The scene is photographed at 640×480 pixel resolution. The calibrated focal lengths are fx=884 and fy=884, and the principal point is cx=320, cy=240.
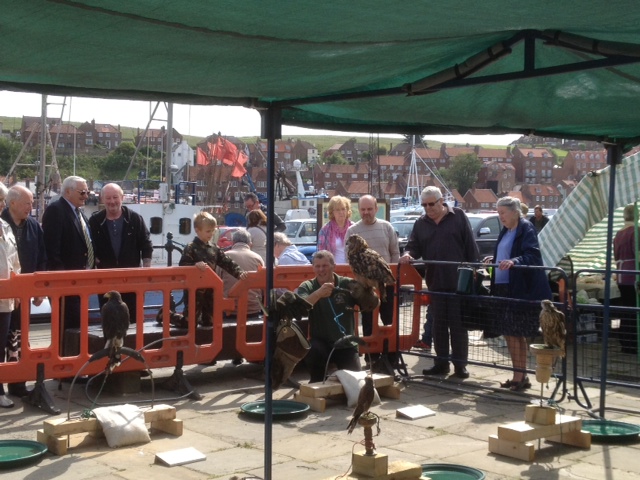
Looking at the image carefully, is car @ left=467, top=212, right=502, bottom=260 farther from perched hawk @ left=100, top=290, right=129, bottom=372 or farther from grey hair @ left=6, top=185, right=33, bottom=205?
perched hawk @ left=100, top=290, right=129, bottom=372

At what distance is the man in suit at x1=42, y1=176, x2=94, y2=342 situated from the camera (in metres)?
8.84

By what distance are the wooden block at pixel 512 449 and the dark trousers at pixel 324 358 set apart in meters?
2.23

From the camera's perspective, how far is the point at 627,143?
7801mm

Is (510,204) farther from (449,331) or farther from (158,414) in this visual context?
(158,414)

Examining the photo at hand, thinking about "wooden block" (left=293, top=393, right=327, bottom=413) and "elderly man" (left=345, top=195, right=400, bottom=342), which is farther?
"elderly man" (left=345, top=195, right=400, bottom=342)

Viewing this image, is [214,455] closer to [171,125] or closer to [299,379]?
[299,379]

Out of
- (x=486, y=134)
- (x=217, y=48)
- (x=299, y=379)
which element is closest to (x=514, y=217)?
(x=486, y=134)

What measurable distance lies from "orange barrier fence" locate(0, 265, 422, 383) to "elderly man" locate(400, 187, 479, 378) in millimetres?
451

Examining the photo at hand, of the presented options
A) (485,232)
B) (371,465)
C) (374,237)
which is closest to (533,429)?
(371,465)

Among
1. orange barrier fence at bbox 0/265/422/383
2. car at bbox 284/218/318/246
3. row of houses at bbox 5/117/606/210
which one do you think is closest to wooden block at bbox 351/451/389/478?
orange barrier fence at bbox 0/265/422/383

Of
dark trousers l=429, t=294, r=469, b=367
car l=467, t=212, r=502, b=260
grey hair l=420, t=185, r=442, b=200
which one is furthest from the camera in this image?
car l=467, t=212, r=502, b=260

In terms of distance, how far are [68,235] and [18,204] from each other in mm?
643

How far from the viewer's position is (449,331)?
9812 mm

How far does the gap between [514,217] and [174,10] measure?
6.04m
